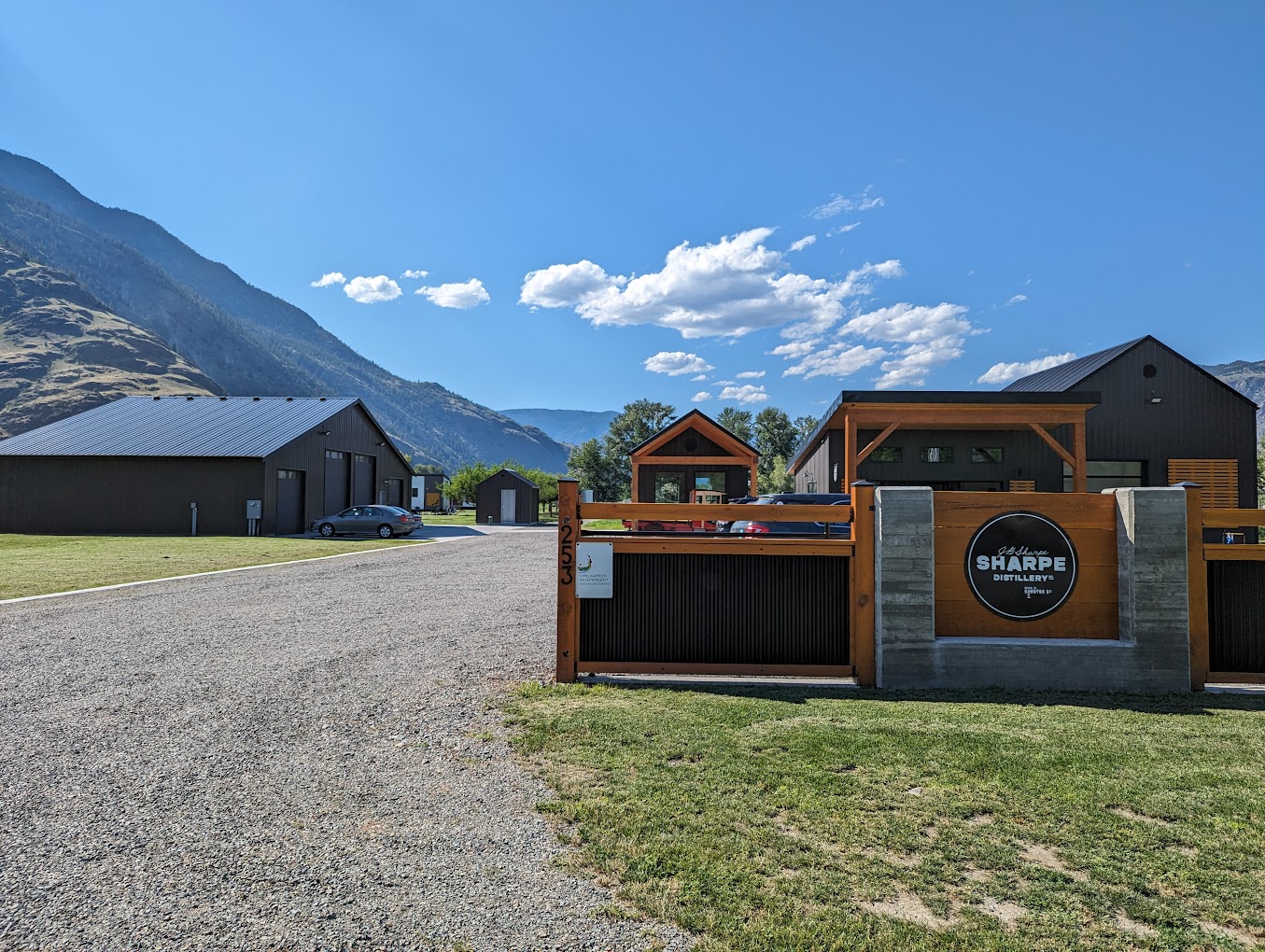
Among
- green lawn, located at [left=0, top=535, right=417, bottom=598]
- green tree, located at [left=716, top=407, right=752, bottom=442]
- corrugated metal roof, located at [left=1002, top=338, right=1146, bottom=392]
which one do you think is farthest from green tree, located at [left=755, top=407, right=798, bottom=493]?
green lawn, located at [left=0, top=535, right=417, bottom=598]

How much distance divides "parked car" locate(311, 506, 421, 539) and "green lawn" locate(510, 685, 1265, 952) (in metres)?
25.0

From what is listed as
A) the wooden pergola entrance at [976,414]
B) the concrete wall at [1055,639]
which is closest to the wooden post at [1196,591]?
the concrete wall at [1055,639]

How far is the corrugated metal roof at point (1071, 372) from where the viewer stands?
24469mm

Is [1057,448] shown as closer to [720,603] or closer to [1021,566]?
[1021,566]

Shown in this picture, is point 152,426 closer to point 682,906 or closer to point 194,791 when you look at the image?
point 194,791

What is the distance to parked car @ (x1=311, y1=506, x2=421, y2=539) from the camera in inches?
1133

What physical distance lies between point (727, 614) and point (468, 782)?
3.05 meters

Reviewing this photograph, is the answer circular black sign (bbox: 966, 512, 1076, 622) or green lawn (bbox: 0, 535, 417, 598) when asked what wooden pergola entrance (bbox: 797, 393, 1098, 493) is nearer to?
circular black sign (bbox: 966, 512, 1076, 622)

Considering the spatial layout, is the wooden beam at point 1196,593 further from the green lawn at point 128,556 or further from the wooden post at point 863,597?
the green lawn at point 128,556

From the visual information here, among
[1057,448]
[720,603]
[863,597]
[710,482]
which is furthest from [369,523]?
[863,597]

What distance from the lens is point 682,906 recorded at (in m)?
2.73

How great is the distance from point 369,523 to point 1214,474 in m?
→ 31.7

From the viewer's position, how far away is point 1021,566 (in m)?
6.32

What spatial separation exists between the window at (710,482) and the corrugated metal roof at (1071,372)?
13.1 m
